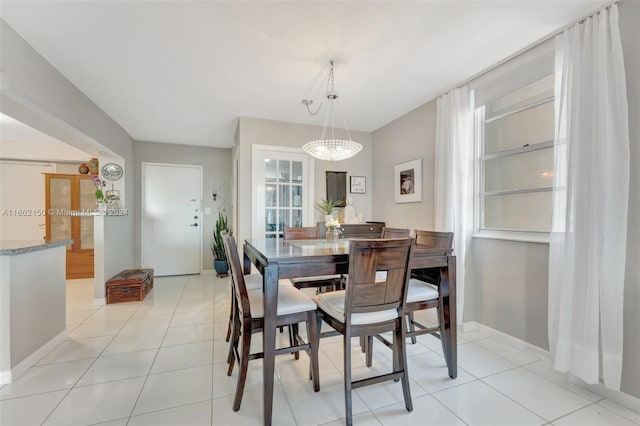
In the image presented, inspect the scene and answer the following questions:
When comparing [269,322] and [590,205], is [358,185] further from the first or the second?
[269,322]

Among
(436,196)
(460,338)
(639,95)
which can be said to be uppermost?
(639,95)

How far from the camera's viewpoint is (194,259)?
199 inches

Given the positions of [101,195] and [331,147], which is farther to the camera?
[101,195]

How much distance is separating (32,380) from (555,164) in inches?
152

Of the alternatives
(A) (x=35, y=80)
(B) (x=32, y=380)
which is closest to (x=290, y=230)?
(B) (x=32, y=380)

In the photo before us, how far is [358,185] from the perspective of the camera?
421 centimetres

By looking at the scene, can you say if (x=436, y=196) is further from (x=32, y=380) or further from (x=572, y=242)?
(x=32, y=380)

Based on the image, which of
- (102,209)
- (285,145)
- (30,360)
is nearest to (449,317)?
(285,145)

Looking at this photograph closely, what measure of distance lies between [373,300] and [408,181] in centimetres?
234

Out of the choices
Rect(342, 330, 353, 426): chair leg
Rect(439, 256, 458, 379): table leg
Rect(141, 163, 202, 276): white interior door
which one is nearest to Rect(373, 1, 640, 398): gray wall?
Rect(439, 256, 458, 379): table leg

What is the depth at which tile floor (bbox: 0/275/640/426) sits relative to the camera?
1.52 meters

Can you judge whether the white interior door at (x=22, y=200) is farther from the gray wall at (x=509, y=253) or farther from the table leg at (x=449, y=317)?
the table leg at (x=449, y=317)

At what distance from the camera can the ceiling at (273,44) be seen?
1709 mm

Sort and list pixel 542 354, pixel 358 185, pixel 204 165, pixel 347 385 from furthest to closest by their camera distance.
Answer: pixel 204 165, pixel 358 185, pixel 542 354, pixel 347 385
